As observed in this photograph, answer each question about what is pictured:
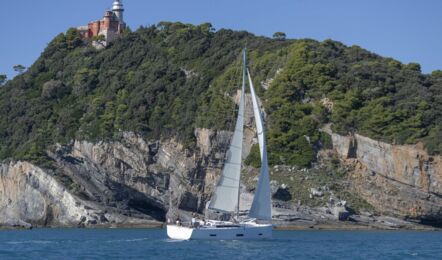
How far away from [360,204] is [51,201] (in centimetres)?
2664

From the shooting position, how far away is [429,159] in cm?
6575

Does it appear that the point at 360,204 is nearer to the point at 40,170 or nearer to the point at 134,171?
the point at 134,171

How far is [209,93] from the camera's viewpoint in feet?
262

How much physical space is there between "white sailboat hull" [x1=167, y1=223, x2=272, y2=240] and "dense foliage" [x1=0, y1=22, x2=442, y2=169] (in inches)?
900

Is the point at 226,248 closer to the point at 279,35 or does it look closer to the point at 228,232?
the point at 228,232

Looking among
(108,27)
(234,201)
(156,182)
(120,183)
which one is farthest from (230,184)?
(108,27)

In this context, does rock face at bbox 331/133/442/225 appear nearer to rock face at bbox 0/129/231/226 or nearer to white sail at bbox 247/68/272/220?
rock face at bbox 0/129/231/226

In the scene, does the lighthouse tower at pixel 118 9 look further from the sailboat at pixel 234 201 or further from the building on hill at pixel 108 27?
the sailboat at pixel 234 201

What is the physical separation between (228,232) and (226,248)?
352cm

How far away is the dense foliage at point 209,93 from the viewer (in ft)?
236

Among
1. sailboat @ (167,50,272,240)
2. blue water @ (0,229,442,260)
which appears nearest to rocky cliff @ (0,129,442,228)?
blue water @ (0,229,442,260)

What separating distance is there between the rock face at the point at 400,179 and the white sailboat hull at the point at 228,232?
20.5m

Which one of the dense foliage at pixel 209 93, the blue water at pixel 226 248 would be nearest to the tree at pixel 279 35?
the dense foliage at pixel 209 93

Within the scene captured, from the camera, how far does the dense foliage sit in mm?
71938
